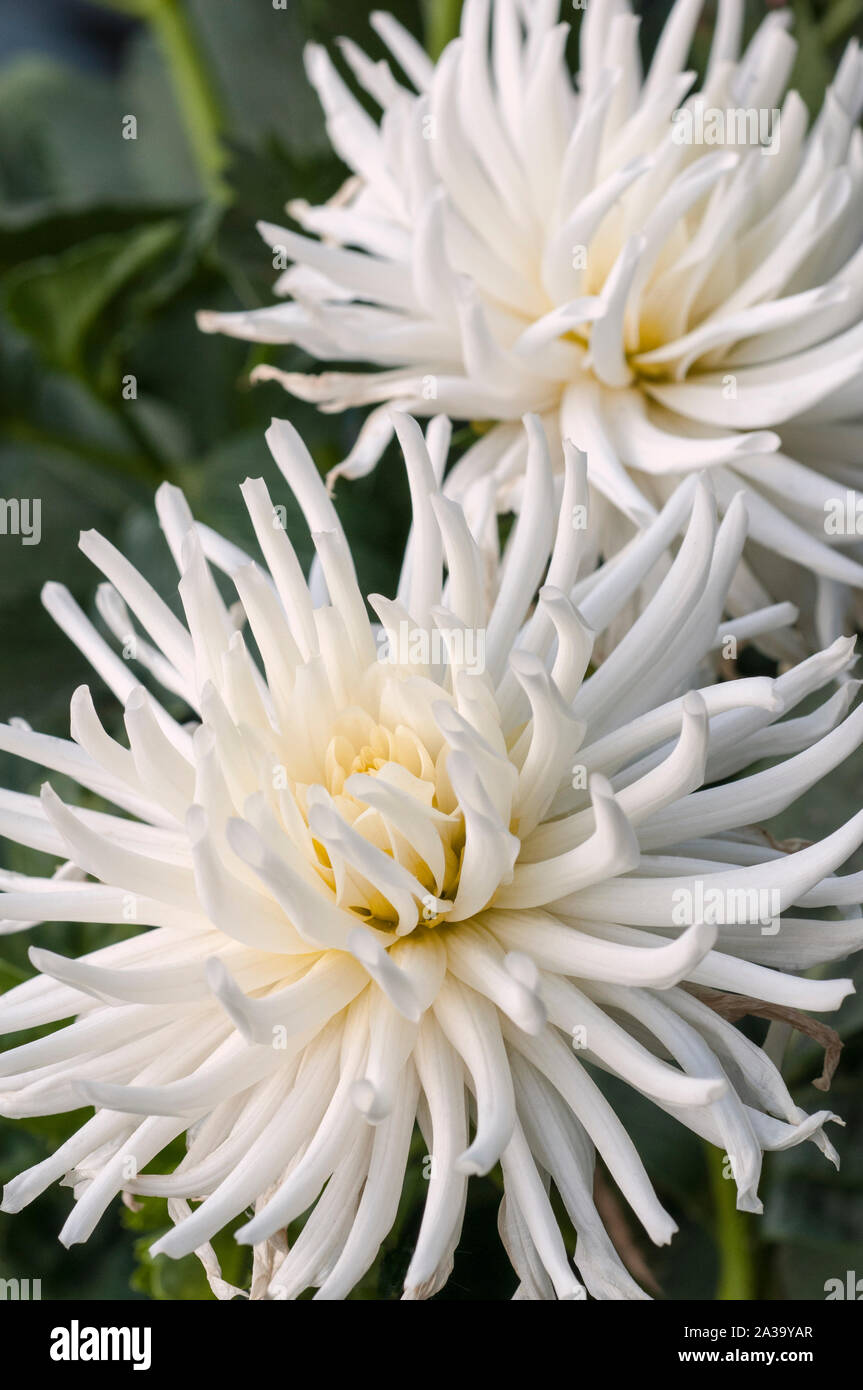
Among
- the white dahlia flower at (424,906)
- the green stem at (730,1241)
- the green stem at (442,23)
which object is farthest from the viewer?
the green stem at (442,23)

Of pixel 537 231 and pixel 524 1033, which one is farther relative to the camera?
pixel 537 231

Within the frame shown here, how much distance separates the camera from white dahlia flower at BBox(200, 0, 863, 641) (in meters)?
0.30

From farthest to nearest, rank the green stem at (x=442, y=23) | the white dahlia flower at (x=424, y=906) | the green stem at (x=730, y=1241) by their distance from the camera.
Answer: the green stem at (x=442, y=23) < the green stem at (x=730, y=1241) < the white dahlia flower at (x=424, y=906)

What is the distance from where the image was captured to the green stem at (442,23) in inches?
17.5

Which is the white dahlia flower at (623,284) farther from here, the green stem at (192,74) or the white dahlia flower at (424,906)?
the green stem at (192,74)

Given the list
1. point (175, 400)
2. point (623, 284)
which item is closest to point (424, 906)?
point (623, 284)

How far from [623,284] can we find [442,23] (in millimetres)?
215

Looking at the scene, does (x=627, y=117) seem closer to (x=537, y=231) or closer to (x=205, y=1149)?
(x=537, y=231)

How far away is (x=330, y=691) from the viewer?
0.25 m

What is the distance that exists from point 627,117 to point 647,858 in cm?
22

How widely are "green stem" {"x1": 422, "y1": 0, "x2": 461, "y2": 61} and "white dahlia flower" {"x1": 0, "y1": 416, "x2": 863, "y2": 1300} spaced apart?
0.84 ft

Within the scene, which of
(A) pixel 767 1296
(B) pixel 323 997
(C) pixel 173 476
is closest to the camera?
(B) pixel 323 997

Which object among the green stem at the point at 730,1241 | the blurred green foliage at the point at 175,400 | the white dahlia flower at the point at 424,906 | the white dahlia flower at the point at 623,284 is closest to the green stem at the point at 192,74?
the blurred green foliage at the point at 175,400
